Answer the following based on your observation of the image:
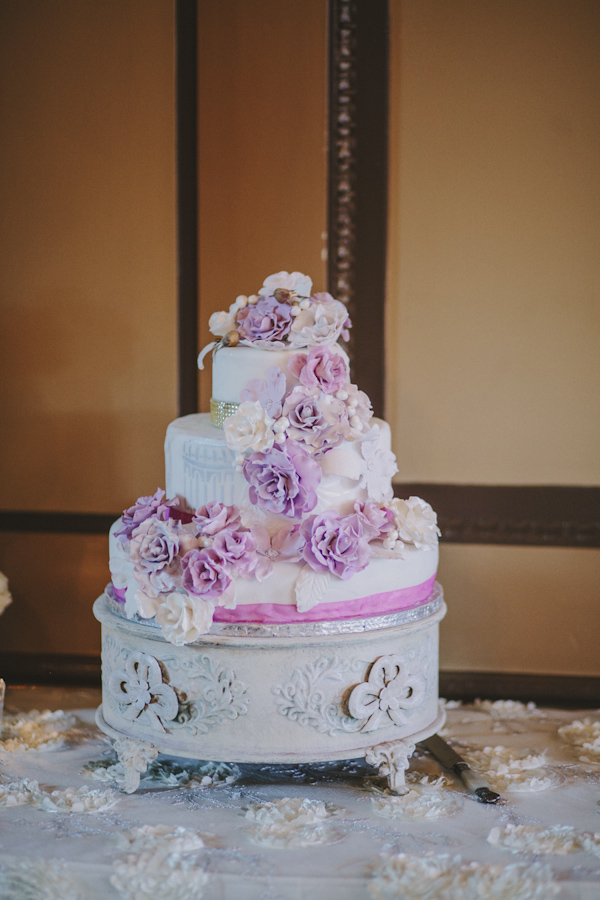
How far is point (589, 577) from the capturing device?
3.42m

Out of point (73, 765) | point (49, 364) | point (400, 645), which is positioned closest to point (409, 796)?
point (400, 645)

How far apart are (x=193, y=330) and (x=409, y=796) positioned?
6.27 feet

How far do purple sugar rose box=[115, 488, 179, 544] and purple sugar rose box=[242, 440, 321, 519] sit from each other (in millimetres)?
311

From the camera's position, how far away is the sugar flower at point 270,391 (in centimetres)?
244

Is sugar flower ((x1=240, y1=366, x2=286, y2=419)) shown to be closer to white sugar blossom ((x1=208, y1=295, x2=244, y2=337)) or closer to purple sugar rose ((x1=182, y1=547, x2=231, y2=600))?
white sugar blossom ((x1=208, y1=295, x2=244, y2=337))

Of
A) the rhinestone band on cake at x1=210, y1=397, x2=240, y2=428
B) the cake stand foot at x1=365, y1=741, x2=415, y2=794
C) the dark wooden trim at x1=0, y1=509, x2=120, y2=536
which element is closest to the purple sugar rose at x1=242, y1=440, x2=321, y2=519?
the rhinestone band on cake at x1=210, y1=397, x2=240, y2=428

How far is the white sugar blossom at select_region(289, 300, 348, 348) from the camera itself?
2523 millimetres

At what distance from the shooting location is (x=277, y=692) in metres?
2.48

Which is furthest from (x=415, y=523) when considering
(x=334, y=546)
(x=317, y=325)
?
(x=317, y=325)

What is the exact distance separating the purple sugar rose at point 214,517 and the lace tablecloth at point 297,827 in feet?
2.74

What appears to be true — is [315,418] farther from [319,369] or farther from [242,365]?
[242,365]

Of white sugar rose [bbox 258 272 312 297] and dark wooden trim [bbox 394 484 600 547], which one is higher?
white sugar rose [bbox 258 272 312 297]

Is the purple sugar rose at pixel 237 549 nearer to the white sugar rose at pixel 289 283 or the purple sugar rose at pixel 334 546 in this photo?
the purple sugar rose at pixel 334 546

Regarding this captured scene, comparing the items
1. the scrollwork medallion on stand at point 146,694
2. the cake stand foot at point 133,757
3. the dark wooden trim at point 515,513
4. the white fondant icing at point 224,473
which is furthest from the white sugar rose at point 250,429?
the dark wooden trim at point 515,513
